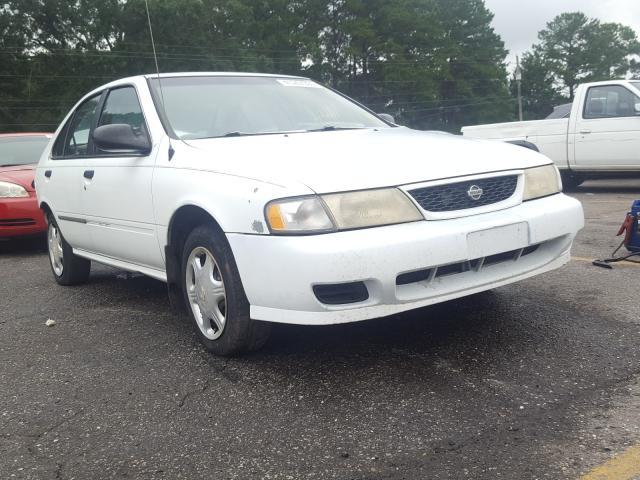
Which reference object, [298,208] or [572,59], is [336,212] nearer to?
[298,208]

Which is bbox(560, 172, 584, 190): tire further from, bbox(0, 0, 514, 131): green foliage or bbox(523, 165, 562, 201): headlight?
bbox(0, 0, 514, 131): green foliage

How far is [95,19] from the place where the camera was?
145ft

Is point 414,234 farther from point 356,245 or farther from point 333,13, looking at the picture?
point 333,13

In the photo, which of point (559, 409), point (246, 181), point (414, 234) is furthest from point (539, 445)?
point (246, 181)

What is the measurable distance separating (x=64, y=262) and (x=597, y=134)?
835 cm

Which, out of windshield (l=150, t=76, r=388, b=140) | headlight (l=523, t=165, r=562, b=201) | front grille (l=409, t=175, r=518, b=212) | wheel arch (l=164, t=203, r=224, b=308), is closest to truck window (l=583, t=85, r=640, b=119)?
windshield (l=150, t=76, r=388, b=140)

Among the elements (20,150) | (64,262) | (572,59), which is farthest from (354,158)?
(572,59)

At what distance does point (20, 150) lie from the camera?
27.0 ft

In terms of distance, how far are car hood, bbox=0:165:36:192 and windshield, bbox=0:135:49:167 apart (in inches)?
12.4

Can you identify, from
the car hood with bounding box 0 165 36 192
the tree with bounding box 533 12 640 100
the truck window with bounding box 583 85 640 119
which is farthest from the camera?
the tree with bounding box 533 12 640 100

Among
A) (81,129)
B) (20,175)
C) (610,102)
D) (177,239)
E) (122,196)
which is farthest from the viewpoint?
(610,102)

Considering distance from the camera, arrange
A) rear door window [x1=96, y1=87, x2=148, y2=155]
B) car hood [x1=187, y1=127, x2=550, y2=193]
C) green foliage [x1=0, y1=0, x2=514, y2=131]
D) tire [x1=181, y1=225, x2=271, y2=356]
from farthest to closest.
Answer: green foliage [x1=0, y1=0, x2=514, y2=131] < rear door window [x1=96, y1=87, x2=148, y2=155] < tire [x1=181, y1=225, x2=271, y2=356] < car hood [x1=187, y1=127, x2=550, y2=193]

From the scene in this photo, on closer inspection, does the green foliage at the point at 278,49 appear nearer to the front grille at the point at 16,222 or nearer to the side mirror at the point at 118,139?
the front grille at the point at 16,222

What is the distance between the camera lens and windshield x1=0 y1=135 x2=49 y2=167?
8.03 metres
